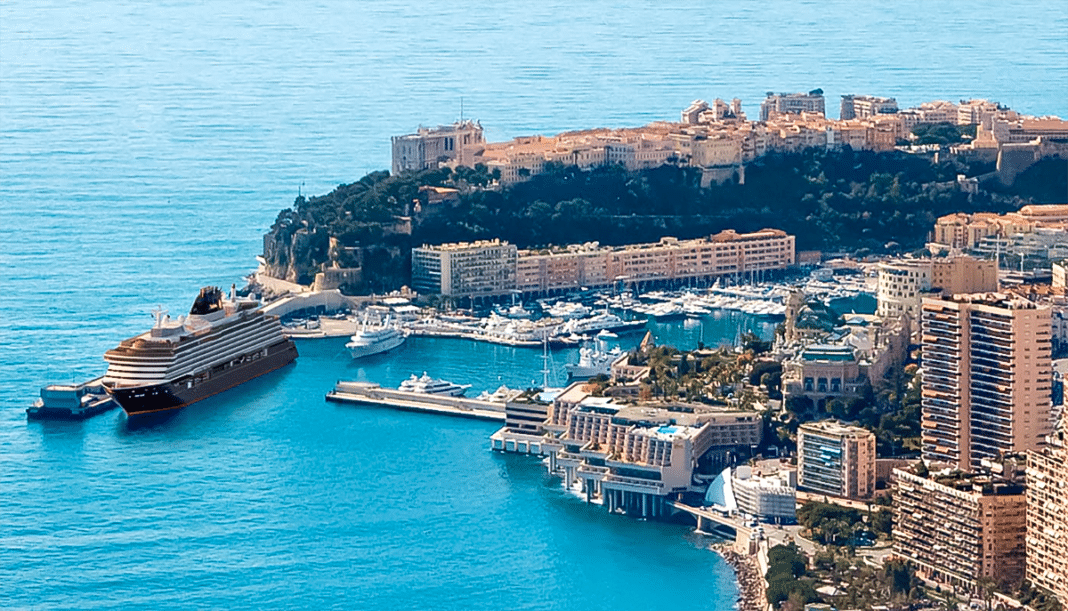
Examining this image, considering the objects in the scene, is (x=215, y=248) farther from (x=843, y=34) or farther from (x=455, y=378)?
(x=843, y=34)

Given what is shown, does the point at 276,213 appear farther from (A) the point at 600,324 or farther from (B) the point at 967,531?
(B) the point at 967,531

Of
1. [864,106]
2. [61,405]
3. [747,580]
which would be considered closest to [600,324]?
[61,405]

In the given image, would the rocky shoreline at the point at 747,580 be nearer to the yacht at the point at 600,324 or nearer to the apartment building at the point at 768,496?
the apartment building at the point at 768,496

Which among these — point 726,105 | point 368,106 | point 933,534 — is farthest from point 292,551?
point 368,106

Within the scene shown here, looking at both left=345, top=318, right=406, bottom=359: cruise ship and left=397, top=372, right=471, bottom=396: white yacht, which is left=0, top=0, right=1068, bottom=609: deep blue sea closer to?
left=345, top=318, right=406, bottom=359: cruise ship

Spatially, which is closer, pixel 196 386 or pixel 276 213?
pixel 196 386

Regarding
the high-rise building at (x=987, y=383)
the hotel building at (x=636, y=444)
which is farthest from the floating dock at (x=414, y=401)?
the high-rise building at (x=987, y=383)
